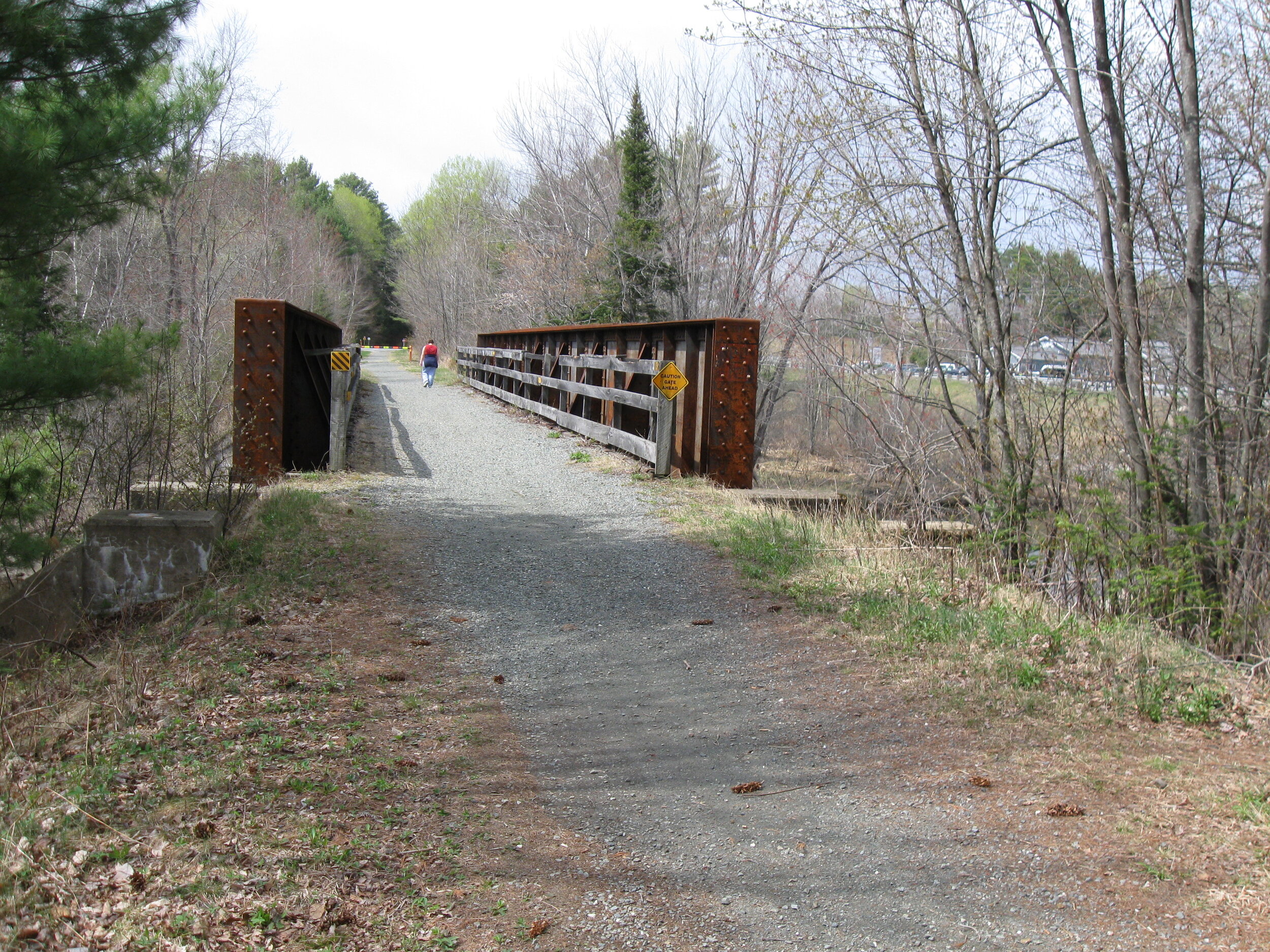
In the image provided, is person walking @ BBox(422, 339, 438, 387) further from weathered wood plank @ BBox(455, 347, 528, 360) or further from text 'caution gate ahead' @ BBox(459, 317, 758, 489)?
text 'caution gate ahead' @ BBox(459, 317, 758, 489)

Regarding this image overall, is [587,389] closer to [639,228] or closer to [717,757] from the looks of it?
[717,757]

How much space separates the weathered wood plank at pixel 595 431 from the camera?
12.4 meters

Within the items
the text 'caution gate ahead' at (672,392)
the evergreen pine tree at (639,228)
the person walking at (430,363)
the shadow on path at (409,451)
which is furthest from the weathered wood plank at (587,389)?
the person walking at (430,363)

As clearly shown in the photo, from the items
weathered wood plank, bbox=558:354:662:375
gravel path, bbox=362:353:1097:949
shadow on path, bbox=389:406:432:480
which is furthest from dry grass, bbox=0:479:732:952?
weathered wood plank, bbox=558:354:662:375

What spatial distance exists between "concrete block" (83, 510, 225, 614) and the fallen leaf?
5673mm

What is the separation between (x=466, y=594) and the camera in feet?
22.7

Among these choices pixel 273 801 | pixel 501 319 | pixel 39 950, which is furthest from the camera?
pixel 501 319

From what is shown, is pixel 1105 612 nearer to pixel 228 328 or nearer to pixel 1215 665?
pixel 1215 665

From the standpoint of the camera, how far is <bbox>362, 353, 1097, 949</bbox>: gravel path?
3.21 metres

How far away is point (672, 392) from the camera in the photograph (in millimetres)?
11430

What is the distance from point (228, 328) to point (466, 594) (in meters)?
28.9

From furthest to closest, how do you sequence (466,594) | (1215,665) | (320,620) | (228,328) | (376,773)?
(228,328), (466,594), (320,620), (1215,665), (376,773)

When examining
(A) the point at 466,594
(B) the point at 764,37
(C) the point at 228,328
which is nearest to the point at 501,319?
(C) the point at 228,328

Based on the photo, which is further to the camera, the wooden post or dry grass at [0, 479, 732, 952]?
the wooden post
